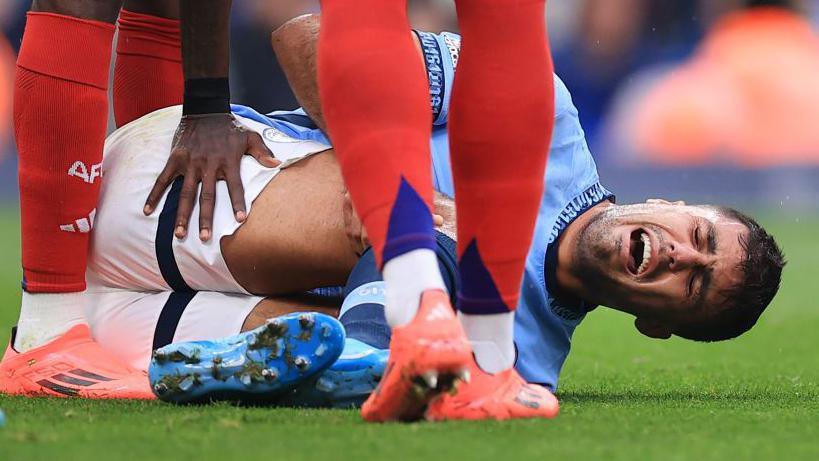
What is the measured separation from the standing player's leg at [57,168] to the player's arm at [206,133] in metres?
0.21

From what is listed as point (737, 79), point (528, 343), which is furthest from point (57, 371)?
point (737, 79)

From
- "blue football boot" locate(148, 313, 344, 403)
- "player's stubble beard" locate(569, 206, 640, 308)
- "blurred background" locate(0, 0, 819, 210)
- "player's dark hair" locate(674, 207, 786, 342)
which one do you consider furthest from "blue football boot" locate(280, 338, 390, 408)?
"blurred background" locate(0, 0, 819, 210)

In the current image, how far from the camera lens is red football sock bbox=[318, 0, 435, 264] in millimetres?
1887

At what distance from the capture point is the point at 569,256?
9.07 ft

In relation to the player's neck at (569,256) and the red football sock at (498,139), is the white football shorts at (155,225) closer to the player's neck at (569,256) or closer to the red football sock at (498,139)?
the player's neck at (569,256)

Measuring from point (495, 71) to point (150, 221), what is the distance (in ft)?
3.99

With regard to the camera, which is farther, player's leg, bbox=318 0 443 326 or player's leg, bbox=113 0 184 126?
player's leg, bbox=113 0 184 126

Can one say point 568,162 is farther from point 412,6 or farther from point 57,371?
point 412,6

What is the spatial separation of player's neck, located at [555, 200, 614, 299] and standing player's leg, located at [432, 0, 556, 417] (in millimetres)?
713

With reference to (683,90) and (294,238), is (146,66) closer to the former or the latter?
(294,238)

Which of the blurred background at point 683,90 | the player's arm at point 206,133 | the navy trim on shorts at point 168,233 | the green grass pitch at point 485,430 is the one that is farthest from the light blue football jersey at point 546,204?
the blurred background at point 683,90

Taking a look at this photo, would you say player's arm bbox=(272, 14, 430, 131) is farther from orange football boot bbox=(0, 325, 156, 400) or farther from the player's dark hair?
the player's dark hair

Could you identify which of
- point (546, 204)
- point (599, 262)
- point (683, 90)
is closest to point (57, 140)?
point (546, 204)

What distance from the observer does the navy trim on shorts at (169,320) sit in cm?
298
